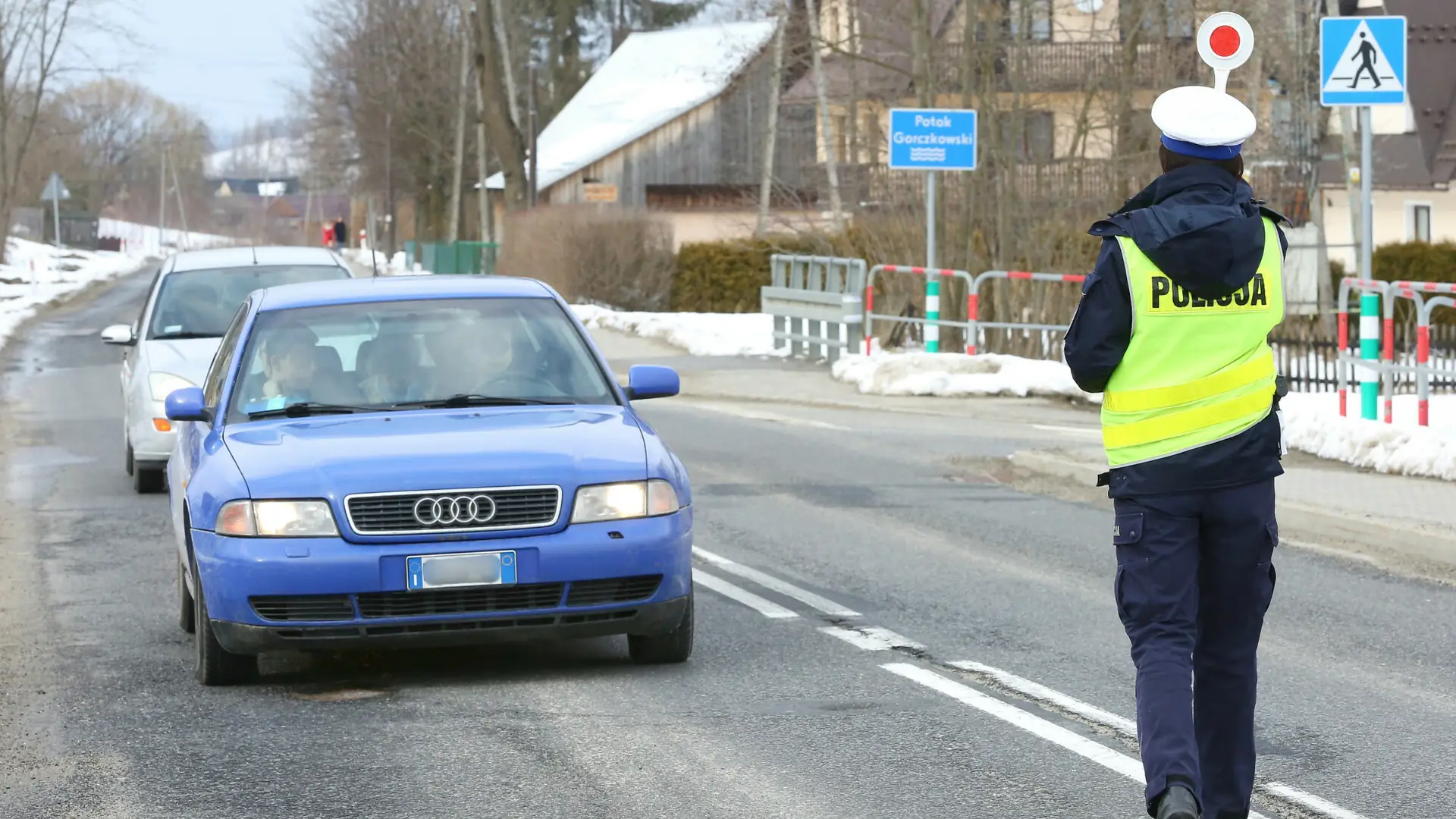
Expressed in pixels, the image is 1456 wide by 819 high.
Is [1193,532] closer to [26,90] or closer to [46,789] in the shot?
[46,789]

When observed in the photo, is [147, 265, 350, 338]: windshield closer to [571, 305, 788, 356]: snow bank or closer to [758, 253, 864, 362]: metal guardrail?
[758, 253, 864, 362]: metal guardrail

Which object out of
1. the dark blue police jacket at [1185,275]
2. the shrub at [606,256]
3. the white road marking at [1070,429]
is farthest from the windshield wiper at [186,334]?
the shrub at [606,256]

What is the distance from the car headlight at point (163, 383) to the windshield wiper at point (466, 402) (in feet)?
18.7

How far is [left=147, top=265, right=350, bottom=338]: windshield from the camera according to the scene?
14.2 m

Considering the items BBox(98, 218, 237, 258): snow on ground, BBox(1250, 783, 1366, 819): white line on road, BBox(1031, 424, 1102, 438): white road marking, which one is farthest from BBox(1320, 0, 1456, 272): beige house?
BBox(98, 218, 237, 258): snow on ground

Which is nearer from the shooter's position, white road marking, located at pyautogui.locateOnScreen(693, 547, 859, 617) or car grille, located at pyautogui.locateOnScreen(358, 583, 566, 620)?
car grille, located at pyautogui.locateOnScreen(358, 583, 566, 620)

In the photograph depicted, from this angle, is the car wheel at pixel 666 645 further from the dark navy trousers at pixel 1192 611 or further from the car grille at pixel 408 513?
the dark navy trousers at pixel 1192 611

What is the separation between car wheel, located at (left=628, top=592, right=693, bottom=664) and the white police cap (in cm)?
331

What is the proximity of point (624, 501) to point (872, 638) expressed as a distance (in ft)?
4.68

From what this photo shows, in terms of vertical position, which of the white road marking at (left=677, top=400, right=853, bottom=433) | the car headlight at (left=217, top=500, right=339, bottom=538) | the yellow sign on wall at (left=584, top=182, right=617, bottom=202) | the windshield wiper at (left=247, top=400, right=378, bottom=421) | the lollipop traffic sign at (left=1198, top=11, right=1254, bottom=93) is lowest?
the white road marking at (left=677, top=400, right=853, bottom=433)

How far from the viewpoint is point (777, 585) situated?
9.41 m

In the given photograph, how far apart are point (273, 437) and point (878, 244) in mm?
20940

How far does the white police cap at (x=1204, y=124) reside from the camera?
4.52 meters

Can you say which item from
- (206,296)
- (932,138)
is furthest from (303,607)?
(932,138)
